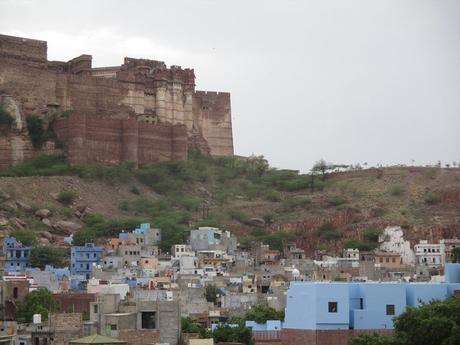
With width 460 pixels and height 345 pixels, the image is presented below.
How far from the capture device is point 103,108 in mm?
91500

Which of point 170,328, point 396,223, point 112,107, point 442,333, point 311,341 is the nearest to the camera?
point 442,333

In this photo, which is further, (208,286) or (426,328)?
(208,286)

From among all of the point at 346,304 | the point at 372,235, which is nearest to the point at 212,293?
the point at 372,235

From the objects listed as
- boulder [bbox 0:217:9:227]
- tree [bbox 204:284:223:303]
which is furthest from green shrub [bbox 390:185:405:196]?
tree [bbox 204:284:223:303]

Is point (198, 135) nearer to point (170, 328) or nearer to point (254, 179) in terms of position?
point (254, 179)

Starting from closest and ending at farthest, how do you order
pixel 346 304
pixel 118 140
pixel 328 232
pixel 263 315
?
pixel 346 304, pixel 263 315, pixel 328 232, pixel 118 140

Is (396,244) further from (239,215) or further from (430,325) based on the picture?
(430,325)

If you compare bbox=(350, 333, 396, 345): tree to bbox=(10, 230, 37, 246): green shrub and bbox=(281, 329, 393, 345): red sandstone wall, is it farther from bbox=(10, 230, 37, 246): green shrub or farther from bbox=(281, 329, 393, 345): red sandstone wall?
bbox=(10, 230, 37, 246): green shrub

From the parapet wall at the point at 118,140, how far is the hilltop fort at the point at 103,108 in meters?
0.06

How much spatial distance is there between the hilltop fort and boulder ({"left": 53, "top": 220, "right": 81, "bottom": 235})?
358 inches

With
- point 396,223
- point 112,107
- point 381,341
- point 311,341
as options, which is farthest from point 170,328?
point 112,107

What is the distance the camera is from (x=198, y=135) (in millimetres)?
97438

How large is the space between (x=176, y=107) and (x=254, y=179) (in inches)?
281

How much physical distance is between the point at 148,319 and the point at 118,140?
5154 centimetres
